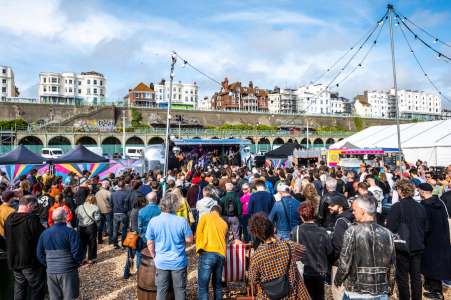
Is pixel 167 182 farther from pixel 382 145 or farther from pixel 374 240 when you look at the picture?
pixel 382 145

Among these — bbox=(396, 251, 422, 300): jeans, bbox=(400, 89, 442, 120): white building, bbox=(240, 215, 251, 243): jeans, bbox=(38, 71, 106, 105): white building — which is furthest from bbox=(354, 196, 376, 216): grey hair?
bbox=(400, 89, 442, 120): white building

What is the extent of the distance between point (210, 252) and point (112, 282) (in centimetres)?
273

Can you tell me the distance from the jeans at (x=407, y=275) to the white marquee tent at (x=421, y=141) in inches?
714

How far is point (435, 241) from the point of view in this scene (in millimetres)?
5062

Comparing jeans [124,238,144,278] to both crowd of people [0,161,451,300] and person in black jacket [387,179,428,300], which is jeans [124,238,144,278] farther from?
person in black jacket [387,179,428,300]

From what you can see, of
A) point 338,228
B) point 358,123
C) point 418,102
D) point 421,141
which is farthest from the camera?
point 418,102

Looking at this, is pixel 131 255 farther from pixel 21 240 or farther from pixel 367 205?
pixel 367 205

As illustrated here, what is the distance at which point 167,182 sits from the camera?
900cm

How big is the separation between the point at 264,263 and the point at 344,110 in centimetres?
13753

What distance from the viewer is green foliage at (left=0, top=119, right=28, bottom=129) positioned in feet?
169

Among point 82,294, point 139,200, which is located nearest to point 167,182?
point 139,200

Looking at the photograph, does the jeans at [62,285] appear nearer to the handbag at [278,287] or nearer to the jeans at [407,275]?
the handbag at [278,287]

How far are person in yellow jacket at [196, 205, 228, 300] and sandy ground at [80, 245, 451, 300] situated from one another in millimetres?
856

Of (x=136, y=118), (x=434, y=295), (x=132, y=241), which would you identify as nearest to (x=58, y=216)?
(x=132, y=241)
